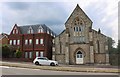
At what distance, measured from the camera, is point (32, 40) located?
52.2 metres

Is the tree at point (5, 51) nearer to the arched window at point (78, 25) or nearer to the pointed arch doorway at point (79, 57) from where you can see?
the pointed arch doorway at point (79, 57)

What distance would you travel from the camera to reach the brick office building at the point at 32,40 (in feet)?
168

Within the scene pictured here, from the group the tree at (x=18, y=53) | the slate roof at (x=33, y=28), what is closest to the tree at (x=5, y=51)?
the tree at (x=18, y=53)

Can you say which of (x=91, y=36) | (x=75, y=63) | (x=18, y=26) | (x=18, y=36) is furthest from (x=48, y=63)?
(x=18, y=26)

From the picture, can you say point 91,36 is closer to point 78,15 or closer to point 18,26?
point 78,15

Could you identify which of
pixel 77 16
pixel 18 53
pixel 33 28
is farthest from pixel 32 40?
pixel 77 16

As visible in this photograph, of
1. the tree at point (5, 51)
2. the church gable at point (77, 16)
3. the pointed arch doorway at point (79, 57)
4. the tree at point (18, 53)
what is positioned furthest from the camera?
the tree at point (18, 53)

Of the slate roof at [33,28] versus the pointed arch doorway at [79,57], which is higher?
the slate roof at [33,28]

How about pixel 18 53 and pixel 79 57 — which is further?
pixel 18 53

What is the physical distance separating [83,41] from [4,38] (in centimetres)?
2624

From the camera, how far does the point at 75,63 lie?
151ft

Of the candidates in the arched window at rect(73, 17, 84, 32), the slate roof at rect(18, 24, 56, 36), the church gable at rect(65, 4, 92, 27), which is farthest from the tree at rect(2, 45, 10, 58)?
the arched window at rect(73, 17, 84, 32)

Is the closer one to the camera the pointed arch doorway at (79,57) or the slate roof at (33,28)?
the pointed arch doorway at (79,57)

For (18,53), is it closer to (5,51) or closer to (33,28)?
(5,51)
